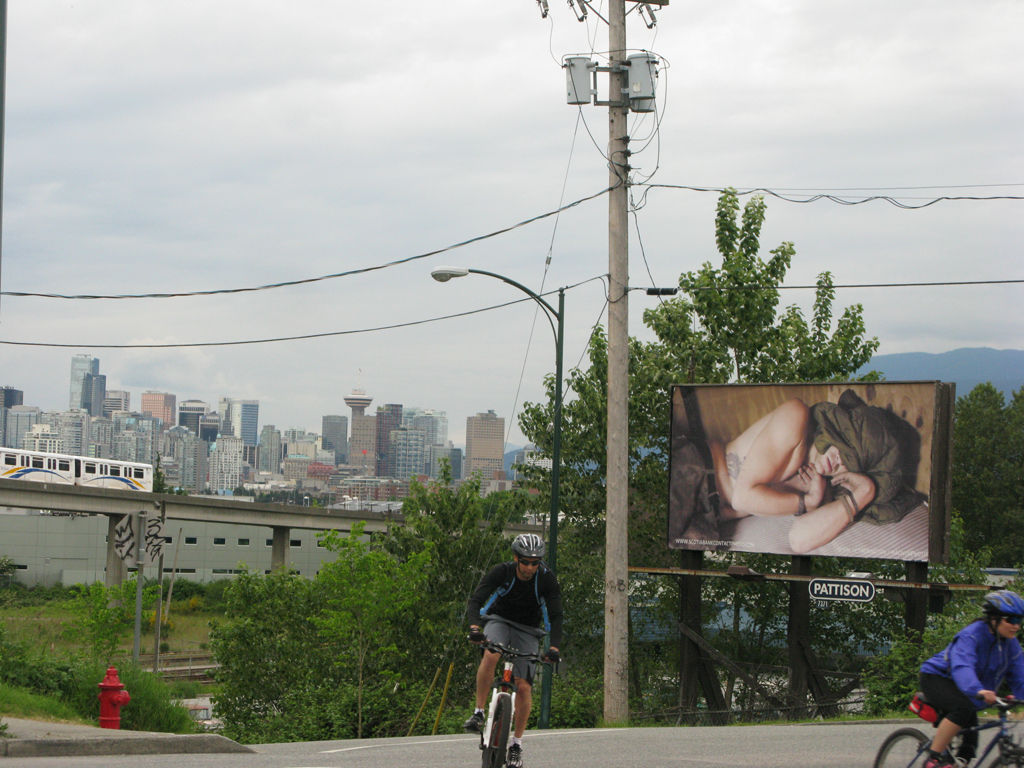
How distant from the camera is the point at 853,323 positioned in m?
27.9

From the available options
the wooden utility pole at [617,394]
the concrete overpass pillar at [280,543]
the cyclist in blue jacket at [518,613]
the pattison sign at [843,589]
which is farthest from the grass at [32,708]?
the concrete overpass pillar at [280,543]

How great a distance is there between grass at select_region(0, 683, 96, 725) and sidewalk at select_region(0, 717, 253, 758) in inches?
7.7

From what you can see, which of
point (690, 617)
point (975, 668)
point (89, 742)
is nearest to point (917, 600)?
point (690, 617)

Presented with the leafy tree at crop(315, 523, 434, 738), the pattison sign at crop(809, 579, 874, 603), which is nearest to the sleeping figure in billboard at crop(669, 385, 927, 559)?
the pattison sign at crop(809, 579, 874, 603)

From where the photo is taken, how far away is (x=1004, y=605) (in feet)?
19.4

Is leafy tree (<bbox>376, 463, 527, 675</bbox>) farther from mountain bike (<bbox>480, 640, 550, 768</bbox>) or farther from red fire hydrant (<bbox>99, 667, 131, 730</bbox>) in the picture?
mountain bike (<bbox>480, 640, 550, 768</bbox>)

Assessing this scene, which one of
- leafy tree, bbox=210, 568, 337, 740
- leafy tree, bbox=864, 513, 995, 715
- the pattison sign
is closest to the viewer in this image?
leafy tree, bbox=864, 513, 995, 715

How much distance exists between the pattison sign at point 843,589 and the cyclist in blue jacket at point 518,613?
11211 mm

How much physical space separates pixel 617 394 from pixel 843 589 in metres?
5.33

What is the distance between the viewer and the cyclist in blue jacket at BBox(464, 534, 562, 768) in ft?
24.3

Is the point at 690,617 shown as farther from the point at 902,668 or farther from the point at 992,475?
the point at 992,475

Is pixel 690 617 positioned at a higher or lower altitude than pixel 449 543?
lower

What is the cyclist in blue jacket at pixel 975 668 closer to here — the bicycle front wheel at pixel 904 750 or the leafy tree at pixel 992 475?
the bicycle front wheel at pixel 904 750

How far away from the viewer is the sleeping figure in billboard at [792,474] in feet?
61.2
